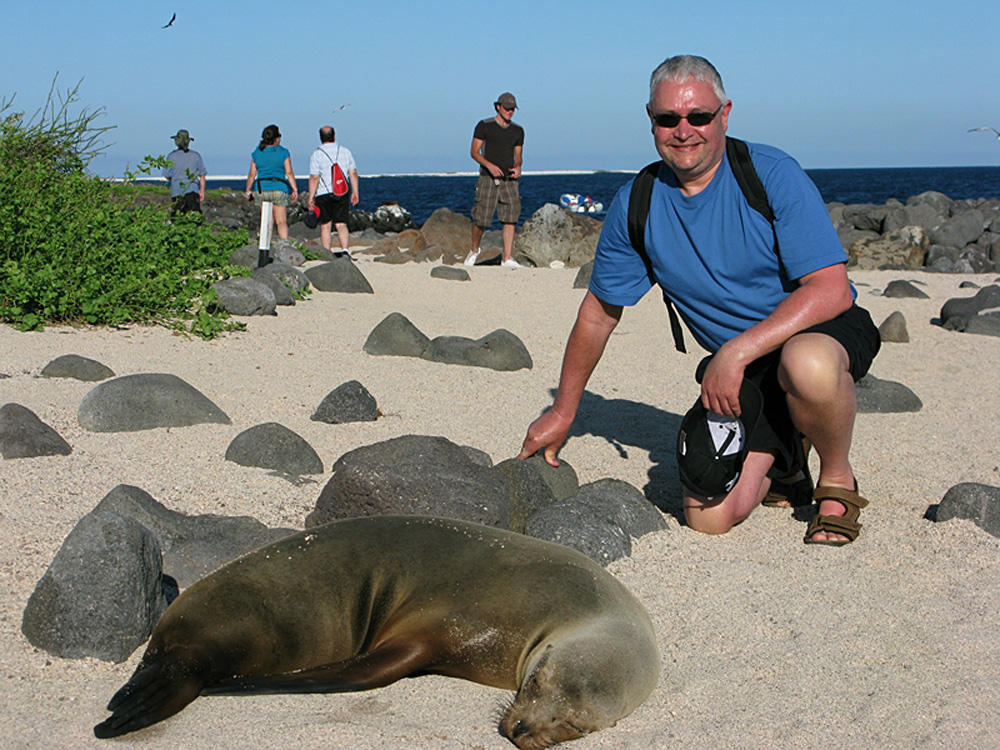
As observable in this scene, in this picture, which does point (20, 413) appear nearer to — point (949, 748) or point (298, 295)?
point (949, 748)

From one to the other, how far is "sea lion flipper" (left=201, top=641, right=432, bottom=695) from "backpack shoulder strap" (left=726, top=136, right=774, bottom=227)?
2.03 meters

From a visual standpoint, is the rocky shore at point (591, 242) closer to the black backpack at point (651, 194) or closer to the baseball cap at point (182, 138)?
the baseball cap at point (182, 138)

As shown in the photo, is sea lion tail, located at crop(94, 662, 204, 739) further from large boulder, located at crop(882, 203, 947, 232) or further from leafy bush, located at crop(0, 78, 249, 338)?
large boulder, located at crop(882, 203, 947, 232)

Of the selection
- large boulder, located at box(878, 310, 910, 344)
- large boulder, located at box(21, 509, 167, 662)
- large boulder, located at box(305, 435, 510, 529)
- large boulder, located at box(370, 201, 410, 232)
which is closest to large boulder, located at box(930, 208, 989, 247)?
large boulder, located at box(878, 310, 910, 344)

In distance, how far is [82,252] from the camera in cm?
695

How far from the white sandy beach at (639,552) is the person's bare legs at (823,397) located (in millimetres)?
262

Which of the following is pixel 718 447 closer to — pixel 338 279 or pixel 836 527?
pixel 836 527

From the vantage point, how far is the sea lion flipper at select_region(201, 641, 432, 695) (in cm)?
233

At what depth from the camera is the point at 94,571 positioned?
8.54 feet

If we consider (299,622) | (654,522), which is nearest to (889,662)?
(654,522)

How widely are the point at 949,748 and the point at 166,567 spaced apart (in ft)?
7.22

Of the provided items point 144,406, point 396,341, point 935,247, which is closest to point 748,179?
point 144,406

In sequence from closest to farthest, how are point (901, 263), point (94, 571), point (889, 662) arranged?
point (94, 571) → point (889, 662) → point (901, 263)

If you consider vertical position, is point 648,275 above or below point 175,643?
above
